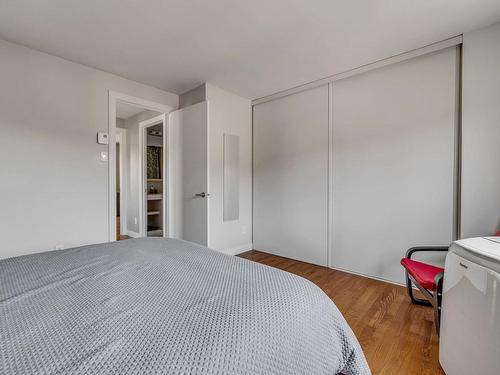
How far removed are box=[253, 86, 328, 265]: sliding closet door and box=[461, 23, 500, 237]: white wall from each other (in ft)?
4.32

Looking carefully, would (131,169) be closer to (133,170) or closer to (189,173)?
(133,170)

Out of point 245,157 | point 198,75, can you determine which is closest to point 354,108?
point 245,157

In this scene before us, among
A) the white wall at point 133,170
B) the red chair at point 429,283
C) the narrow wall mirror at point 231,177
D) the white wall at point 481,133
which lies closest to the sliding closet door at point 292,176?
the narrow wall mirror at point 231,177

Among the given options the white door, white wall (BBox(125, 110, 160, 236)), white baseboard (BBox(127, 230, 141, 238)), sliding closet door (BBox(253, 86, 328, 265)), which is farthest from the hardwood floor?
white wall (BBox(125, 110, 160, 236))

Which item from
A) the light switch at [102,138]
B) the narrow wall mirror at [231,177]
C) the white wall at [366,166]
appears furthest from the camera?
the narrow wall mirror at [231,177]

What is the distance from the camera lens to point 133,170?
4.49 metres

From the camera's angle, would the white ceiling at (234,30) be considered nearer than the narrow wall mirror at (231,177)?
Yes

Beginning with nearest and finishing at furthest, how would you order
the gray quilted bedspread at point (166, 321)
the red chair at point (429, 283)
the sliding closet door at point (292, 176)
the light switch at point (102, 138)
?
the gray quilted bedspread at point (166, 321), the red chair at point (429, 283), the light switch at point (102, 138), the sliding closet door at point (292, 176)

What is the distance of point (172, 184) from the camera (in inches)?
133

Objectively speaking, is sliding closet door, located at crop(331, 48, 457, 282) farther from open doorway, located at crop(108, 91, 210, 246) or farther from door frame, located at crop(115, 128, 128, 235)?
door frame, located at crop(115, 128, 128, 235)

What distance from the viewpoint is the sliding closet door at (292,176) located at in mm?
3045

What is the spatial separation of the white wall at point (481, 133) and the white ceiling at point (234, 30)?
217mm

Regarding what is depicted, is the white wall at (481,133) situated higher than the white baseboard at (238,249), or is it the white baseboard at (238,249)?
the white wall at (481,133)

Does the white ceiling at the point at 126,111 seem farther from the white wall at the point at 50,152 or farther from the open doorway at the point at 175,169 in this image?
the white wall at the point at 50,152
